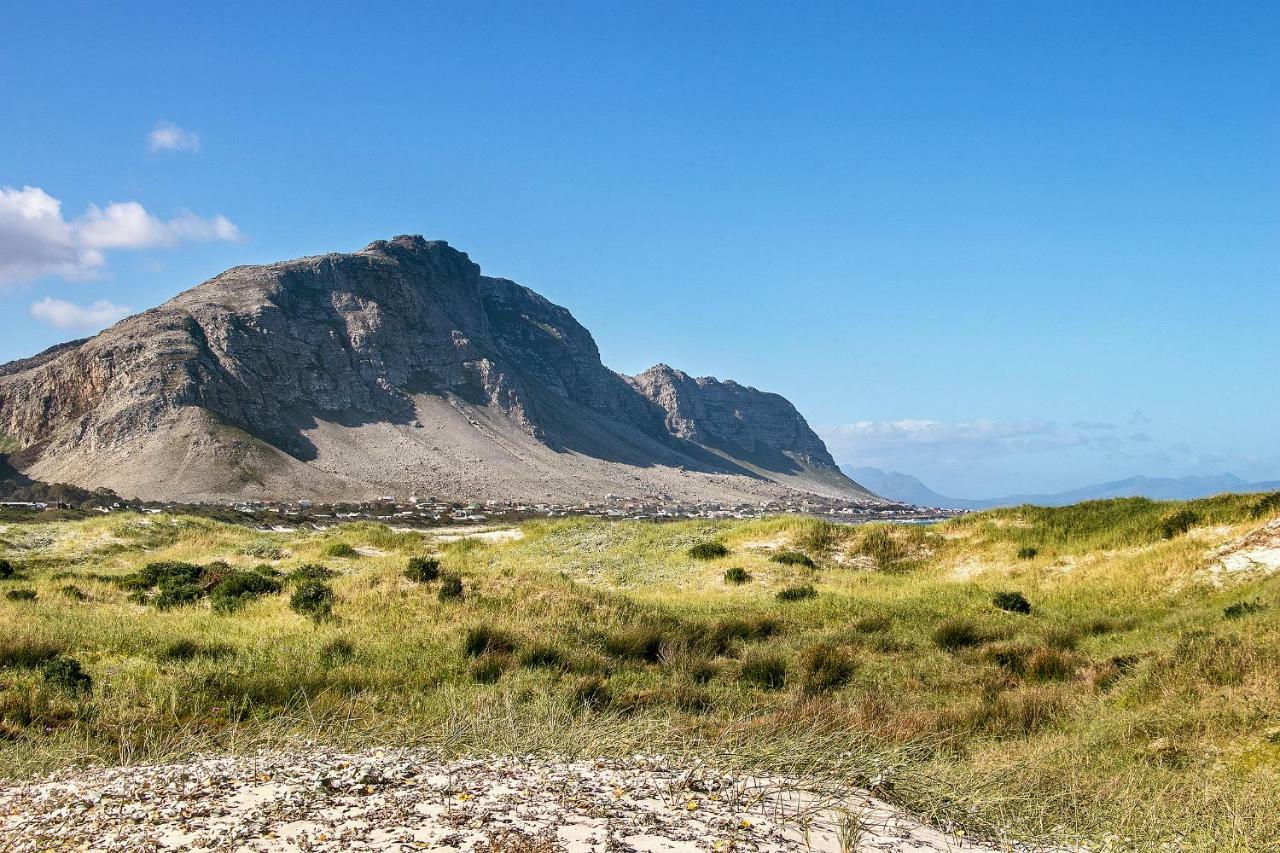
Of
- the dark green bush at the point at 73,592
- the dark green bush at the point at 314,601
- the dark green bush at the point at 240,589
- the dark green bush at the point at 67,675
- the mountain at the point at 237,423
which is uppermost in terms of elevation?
the mountain at the point at 237,423

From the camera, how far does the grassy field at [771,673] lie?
7.16m

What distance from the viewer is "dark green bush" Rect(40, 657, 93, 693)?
987cm

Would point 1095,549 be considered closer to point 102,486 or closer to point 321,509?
point 321,509

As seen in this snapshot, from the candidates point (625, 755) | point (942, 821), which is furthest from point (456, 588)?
point (942, 821)

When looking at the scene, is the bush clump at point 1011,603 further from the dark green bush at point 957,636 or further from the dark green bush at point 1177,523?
the dark green bush at point 1177,523

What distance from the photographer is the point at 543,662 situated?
40.7 feet

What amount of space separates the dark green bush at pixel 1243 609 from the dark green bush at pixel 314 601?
1607 cm

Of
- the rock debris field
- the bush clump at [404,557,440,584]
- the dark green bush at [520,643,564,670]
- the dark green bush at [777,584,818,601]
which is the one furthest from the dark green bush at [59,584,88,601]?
the dark green bush at [777,584,818,601]

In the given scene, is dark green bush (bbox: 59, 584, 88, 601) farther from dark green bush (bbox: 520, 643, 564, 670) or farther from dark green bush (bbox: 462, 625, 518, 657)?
dark green bush (bbox: 520, 643, 564, 670)

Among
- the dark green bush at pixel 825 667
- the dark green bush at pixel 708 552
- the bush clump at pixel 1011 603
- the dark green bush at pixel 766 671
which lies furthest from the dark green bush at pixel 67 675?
the dark green bush at pixel 708 552

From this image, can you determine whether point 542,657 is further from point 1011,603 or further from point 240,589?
point 1011,603

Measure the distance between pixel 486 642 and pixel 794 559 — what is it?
16217mm

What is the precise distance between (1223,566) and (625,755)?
Result: 1785 centimetres

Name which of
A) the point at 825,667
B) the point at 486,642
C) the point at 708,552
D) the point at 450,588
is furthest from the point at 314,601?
the point at 708,552
